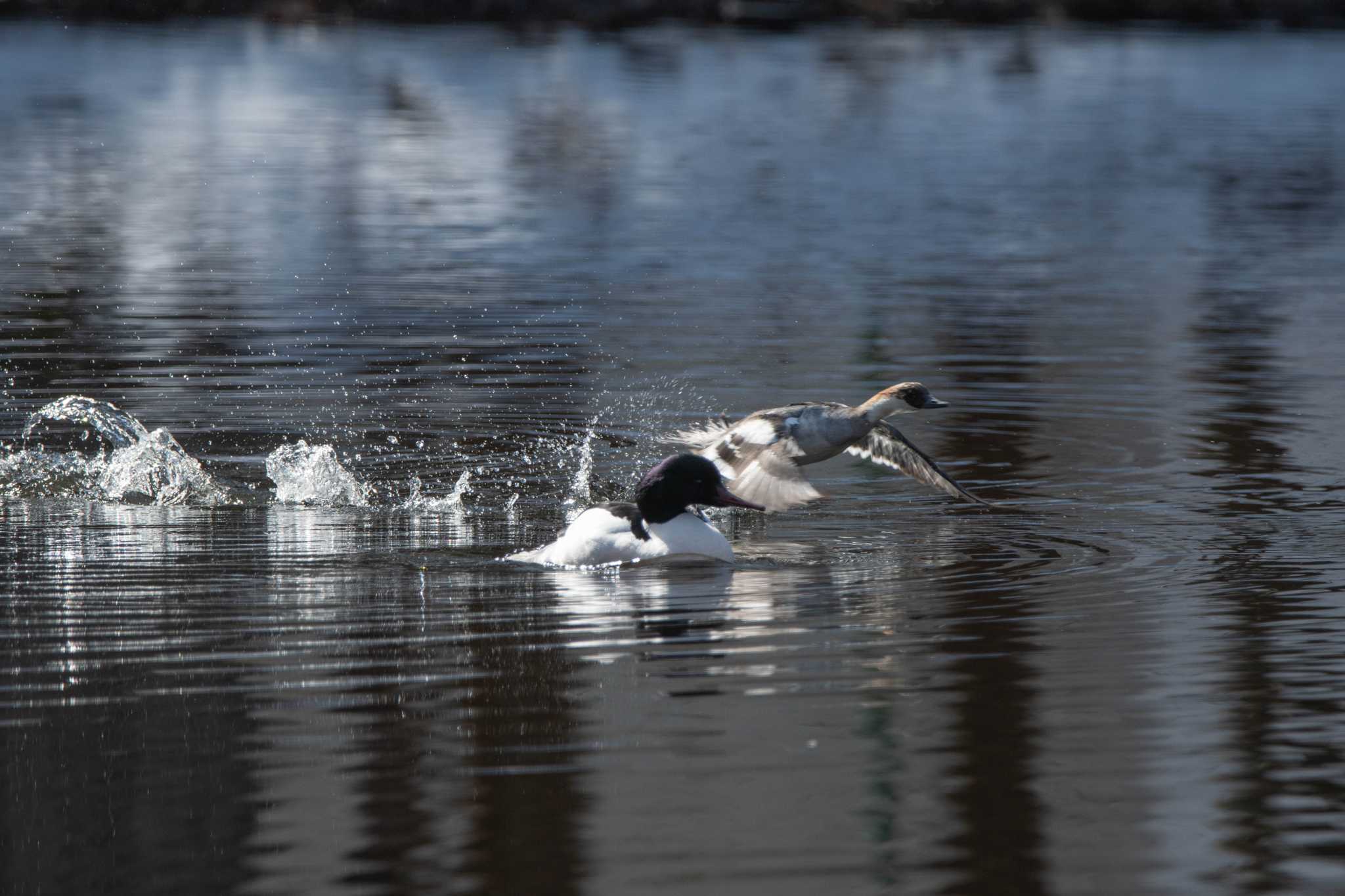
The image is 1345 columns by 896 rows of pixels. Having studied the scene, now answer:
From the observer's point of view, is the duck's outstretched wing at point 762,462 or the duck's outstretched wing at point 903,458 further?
the duck's outstretched wing at point 903,458

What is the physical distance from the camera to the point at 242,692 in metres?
8.36

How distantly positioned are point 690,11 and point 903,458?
306ft

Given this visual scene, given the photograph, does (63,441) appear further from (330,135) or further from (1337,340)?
(330,135)

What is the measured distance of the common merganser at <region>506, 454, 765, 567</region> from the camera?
1110 centimetres

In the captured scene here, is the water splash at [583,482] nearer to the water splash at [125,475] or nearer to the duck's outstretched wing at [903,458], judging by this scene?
the duck's outstretched wing at [903,458]

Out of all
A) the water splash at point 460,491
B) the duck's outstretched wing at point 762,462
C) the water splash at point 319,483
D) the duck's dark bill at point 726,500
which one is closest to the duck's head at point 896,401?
the duck's outstretched wing at point 762,462

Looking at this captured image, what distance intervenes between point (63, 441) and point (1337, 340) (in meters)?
12.9

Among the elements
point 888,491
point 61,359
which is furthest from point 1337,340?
point 61,359

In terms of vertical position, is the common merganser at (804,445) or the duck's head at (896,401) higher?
the duck's head at (896,401)

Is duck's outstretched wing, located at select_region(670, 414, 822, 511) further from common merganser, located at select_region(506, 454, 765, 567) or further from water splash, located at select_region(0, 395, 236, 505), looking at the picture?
water splash, located at select_region(0, 395, 236, 505)

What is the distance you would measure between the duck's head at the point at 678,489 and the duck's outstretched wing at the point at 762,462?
0.65 meters

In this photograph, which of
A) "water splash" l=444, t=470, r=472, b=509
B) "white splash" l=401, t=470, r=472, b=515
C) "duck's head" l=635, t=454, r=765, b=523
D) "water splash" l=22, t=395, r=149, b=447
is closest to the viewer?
"duck's head" l=635, t=454, r=765, b=523

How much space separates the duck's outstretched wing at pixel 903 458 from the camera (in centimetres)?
1293

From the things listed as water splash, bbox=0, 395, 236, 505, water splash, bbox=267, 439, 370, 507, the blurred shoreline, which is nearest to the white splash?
water splash, bbox=267, 439, 370, 507
